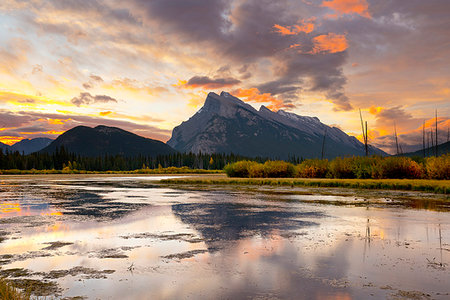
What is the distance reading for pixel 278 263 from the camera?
366 inches

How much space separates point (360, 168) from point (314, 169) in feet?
30.7

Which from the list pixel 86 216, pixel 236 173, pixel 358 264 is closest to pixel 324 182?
pixel 236 173

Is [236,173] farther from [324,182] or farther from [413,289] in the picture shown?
[413,289]

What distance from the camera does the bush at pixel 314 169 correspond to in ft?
180

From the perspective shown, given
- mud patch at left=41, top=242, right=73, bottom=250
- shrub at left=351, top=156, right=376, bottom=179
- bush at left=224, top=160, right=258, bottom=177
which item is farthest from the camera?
bush at left=224, top=160, right=258, bottom=177

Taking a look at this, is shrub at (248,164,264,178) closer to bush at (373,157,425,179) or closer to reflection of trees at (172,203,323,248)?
bush at (373,157,425,179)

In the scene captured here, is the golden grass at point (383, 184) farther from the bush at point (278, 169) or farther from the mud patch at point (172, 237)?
the mud patch at point (172, 237)

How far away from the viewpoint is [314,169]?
5572 centimetres

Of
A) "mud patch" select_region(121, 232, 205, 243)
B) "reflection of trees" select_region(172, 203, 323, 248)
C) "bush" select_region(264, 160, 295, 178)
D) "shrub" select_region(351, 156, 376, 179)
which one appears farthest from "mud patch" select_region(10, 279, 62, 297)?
"bush" select_region(264, 160, 295, 178)

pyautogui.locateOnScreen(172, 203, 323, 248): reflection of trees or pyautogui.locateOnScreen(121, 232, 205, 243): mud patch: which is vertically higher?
pyautogui.locateOnScreen(121, 232, 205, 243): mud patch

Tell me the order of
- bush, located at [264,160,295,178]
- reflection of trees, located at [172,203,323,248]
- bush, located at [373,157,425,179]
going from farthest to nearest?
bush, located at [264,160,295,178] → bush, located at [373,157,425,179] → reflection of trees, located at [172,203,323,248]

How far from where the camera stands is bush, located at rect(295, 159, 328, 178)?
5483 centimetres

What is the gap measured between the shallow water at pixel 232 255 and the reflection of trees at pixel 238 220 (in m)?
0.05

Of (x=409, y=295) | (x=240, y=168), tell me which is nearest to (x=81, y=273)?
(x=409, y=295)
